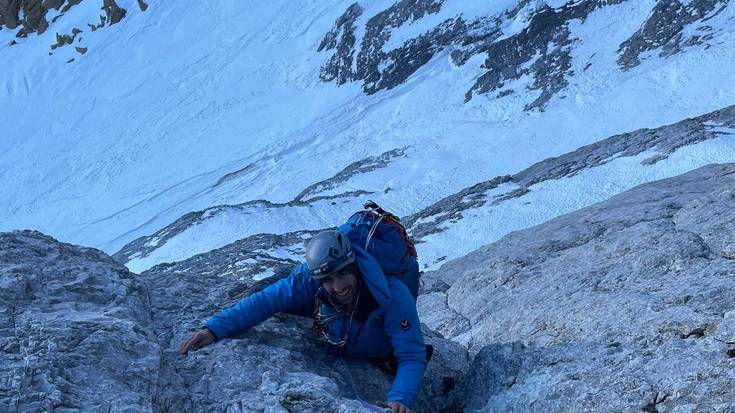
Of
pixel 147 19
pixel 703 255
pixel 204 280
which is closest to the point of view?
pixel 703 255

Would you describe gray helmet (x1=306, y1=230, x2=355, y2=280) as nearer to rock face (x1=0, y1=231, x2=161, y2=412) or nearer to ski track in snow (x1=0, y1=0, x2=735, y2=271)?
rock face (x1=0, y1=231, x2=161, y2=412)

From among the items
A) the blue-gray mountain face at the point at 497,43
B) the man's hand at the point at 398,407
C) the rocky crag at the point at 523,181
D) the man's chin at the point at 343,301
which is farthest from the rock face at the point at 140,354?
the blue-gray mountain face at the point at 497,43

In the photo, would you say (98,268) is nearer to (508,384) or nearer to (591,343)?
(508,384)

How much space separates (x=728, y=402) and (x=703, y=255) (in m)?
3.03

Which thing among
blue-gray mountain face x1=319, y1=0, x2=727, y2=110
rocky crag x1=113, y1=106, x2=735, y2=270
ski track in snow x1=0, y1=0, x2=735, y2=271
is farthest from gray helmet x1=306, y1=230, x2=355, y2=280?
blue-gray mountain face x1=319, y1=0, x2=727, y2=110

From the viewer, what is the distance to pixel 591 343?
556cm

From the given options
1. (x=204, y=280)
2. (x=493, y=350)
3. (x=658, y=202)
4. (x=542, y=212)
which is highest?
(x=204, y=280)

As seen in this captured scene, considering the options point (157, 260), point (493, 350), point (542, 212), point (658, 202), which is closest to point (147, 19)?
point (157, 260)

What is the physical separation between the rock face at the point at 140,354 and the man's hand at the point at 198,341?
2.4 inches

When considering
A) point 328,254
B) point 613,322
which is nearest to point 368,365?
point 328,254

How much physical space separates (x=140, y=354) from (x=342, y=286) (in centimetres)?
143

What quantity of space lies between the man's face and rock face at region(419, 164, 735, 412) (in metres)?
1.22

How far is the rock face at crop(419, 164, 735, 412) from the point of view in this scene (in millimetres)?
4711

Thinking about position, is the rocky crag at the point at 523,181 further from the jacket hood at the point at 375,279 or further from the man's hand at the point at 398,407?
the man's hand at the point at 398,407
